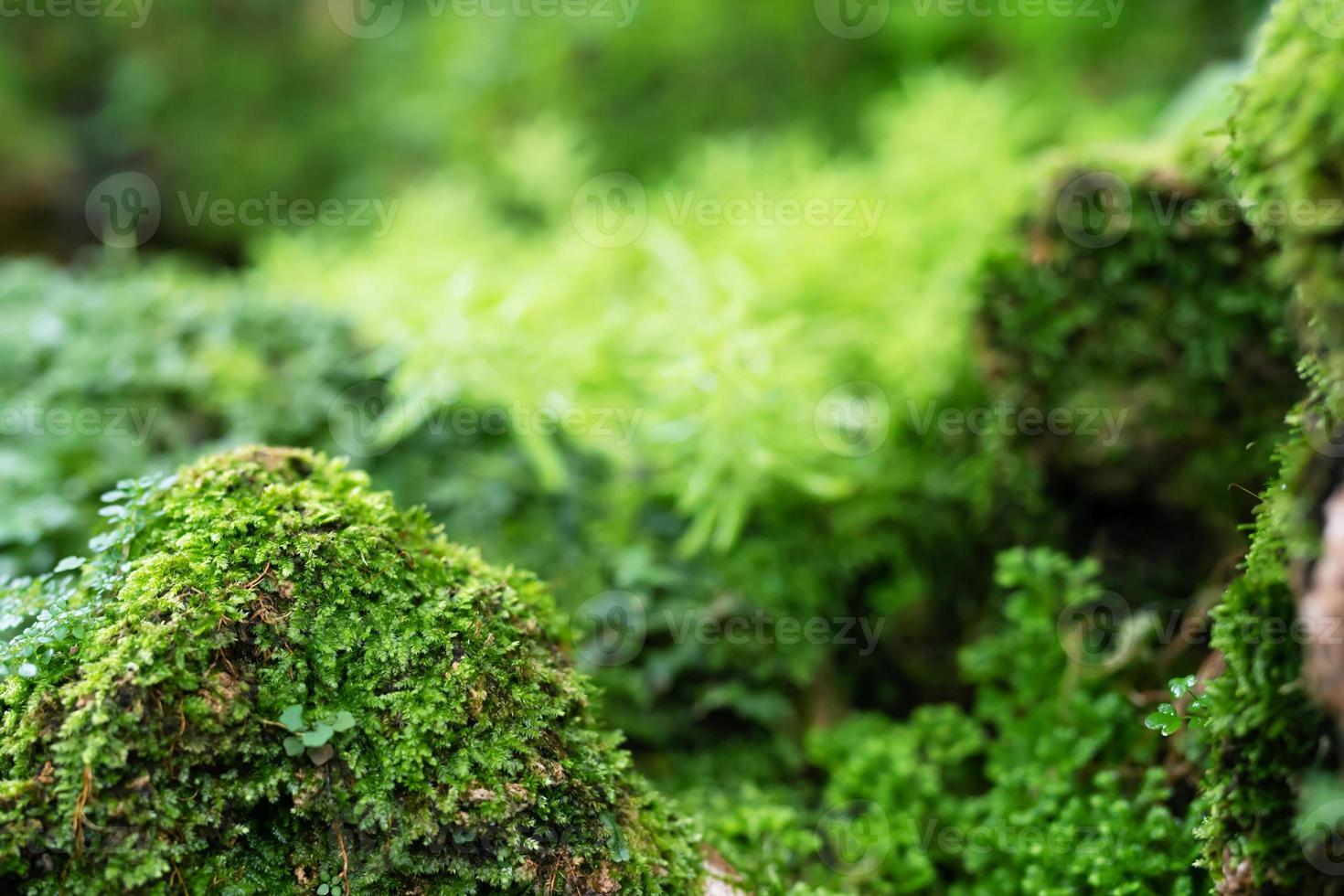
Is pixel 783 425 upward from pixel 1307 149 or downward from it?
upward

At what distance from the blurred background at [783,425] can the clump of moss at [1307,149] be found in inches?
10.7

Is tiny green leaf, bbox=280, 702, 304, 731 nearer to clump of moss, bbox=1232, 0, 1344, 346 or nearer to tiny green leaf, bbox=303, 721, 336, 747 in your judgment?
tiny green leaf, bbox=303, 721, 336, 747

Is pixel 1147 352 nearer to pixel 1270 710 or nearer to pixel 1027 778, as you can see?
pixel 1027 778

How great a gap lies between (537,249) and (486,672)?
2837 millimetres

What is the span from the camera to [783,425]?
2.59 metres

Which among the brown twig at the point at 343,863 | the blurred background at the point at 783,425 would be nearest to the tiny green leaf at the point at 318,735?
the brown twig at the point at 343,863

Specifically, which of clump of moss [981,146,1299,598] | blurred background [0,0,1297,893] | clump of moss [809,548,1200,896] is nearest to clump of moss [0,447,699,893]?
blurred background [0,0,1297,893]

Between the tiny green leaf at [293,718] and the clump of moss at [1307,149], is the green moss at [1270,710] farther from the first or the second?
the tiny green leaf at [293,718]

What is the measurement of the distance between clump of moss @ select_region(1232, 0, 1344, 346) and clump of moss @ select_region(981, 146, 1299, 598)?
79 centimetres

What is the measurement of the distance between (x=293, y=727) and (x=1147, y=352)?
206cm

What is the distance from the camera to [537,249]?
13.4 ft

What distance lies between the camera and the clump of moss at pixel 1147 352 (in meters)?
2.15

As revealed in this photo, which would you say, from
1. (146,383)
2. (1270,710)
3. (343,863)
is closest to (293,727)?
(343,863)

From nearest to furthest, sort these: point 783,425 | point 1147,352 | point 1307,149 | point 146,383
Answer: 1. point 1307,149
2. point 1147,352
3. point 783,425
4. point 146,383
